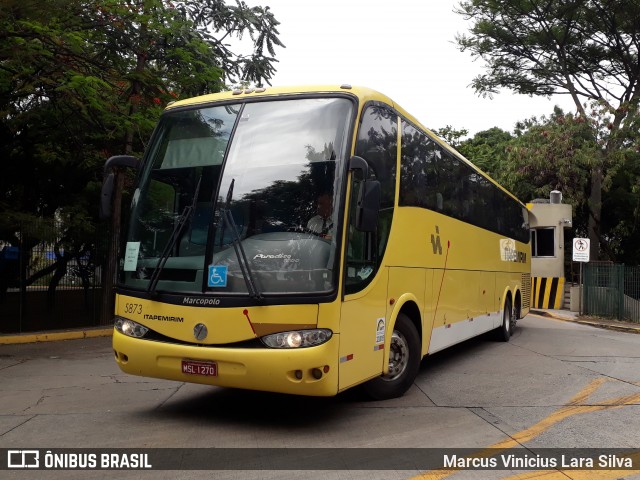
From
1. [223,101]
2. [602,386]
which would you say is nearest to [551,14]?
[602,386]

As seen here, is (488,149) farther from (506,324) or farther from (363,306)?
(363,306)

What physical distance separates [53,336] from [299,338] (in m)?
9.78

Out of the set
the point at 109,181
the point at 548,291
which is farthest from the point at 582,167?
the point at 109,181

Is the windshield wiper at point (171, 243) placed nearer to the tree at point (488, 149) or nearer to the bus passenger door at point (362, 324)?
the bus passenger door at point (362, 324)

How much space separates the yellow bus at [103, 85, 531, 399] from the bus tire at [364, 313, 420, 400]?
0.02 m

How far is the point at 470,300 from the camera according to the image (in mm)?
10328

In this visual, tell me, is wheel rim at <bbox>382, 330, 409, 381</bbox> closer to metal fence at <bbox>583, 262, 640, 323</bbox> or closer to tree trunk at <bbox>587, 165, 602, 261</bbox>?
metal fence at <bbox>583, 262, 640, 323</bbox>

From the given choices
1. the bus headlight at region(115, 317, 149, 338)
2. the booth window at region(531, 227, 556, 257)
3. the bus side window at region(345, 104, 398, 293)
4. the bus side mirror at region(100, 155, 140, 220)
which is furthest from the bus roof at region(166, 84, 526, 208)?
the booth window at region(531, 227, 556, 257)

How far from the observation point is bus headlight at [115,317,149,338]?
5973mm

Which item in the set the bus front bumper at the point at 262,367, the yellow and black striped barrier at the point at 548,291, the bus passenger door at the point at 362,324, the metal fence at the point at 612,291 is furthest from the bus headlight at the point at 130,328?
the yellow and black striped barrier at the point at 548,291

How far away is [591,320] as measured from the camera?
20.2 m

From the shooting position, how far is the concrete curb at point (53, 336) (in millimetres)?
12527

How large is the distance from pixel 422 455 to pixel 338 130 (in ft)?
10.2

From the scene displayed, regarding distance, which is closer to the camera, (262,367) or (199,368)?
(262,367)
